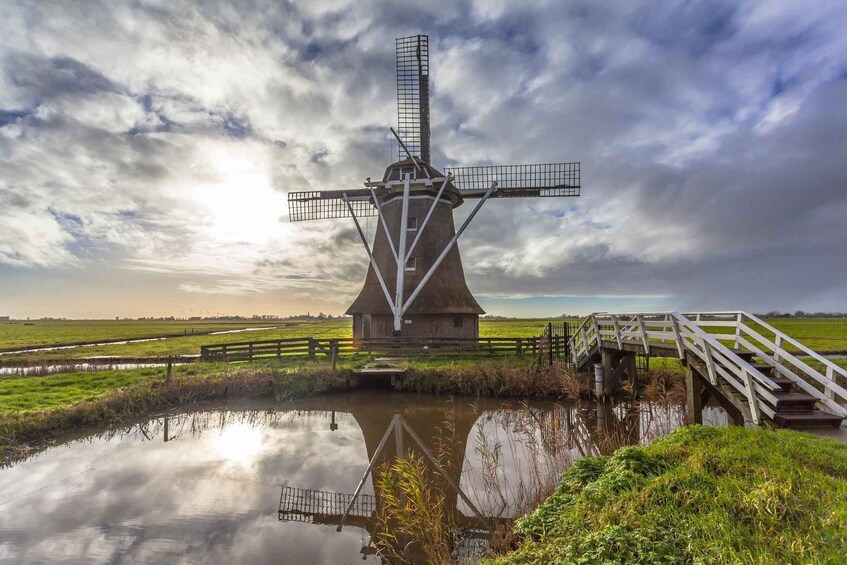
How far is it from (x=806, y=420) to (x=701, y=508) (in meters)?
4.26

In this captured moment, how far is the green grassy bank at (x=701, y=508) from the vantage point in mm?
2961

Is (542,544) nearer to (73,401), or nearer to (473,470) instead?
(473,470)

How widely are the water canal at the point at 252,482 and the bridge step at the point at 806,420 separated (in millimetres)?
2214

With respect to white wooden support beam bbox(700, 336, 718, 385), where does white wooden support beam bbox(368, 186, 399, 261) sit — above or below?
above

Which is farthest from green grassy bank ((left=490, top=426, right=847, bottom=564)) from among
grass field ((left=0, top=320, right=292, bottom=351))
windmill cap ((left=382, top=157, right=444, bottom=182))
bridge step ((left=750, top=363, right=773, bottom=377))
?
grass field ((left=0, top=320, right=292, bottom=351))

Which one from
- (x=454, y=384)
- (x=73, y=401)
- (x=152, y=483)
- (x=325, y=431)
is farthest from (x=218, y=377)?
(x=454, y=384)

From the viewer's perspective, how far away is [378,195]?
21.8 m

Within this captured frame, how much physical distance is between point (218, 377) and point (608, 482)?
1421 centimetres

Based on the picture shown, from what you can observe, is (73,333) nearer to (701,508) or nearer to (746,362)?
(746,362)

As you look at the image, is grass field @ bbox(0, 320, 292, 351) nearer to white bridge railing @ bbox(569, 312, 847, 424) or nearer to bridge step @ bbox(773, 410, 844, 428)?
white bridge railing @ bbox(569, 312, 847, 424)

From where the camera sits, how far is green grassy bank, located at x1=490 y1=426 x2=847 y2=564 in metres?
2.96

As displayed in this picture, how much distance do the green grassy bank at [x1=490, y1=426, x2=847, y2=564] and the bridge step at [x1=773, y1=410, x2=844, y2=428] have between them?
1.01 meters

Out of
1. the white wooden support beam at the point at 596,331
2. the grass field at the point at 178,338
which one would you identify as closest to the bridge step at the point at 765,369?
the white wooden support beam at the point at 596,331

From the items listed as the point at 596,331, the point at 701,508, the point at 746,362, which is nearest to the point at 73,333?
the point at 596,331
